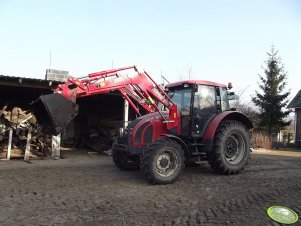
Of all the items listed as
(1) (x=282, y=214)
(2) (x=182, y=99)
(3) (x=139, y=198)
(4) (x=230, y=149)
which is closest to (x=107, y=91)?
(2) (x=182, y=99)

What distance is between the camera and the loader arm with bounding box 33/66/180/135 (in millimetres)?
6723

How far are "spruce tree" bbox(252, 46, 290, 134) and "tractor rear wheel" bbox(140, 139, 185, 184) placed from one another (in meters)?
20.8

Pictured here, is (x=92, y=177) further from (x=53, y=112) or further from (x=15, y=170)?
(x=15, y=170)

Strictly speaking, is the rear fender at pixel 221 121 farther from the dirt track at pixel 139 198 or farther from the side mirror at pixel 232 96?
the dirt track at pixel 139 198

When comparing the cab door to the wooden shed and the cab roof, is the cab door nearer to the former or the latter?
the cab roof

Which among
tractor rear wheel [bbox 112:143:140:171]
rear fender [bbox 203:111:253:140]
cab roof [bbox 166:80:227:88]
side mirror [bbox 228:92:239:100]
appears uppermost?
cab roof [bbox 166:80:227:88]

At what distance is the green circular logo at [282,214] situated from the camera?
445cm

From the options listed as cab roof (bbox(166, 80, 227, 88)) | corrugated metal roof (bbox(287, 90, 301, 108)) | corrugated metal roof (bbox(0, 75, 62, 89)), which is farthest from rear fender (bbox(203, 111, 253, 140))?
corrugated metal roof (bbox(287, 90, 301, 108))

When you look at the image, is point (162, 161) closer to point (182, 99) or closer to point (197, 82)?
point (182, 99)

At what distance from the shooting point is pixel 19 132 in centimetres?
1152

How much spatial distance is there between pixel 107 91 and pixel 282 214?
4673 mm

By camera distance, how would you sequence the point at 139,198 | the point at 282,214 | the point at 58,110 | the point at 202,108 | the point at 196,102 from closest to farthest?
the point at 282,214 < the point at 139,198 < the point at 58,110 < the point at 196,102 < the point at 202,108


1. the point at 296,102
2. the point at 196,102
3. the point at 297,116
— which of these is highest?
the point at 296,102

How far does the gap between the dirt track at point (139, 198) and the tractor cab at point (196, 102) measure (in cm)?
126
